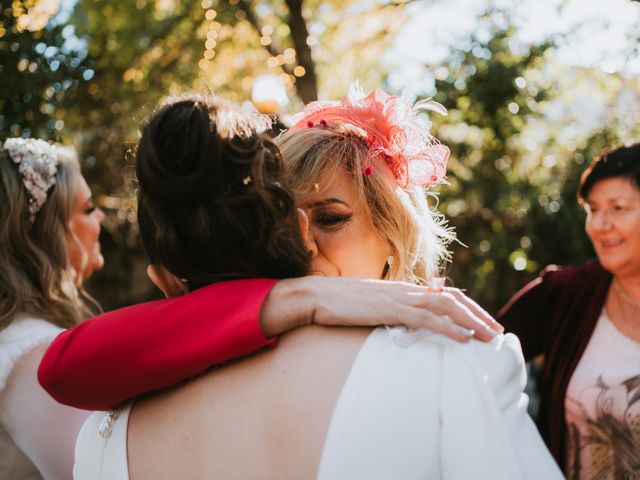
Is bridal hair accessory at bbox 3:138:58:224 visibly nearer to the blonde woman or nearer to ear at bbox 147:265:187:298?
the blonde woman

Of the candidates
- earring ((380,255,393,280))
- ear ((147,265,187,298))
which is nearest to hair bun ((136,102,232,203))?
ear ((147,265,187,298))

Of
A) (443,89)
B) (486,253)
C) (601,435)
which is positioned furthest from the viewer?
(486,253)

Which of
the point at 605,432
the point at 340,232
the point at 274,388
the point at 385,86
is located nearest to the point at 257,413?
the point at 274,388

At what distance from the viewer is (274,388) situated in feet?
3.86

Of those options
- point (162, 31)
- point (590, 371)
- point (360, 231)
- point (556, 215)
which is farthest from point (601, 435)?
point (162, 31)

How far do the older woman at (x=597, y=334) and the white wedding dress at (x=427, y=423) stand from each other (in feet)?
4.90

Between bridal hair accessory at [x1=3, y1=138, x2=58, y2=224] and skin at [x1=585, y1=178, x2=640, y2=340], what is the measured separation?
2280 millimetres

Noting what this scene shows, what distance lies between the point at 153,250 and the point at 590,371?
1.99 meters

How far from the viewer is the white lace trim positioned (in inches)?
81.1

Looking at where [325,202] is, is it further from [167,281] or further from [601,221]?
[601,221]

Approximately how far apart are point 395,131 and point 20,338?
1.44 m

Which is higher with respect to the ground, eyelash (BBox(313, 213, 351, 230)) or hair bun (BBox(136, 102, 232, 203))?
hair bun (BBox(136, 102, 232, 203))

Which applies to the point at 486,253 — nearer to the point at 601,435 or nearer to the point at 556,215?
the point at 556,215

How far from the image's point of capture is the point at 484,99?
4.77 metres
